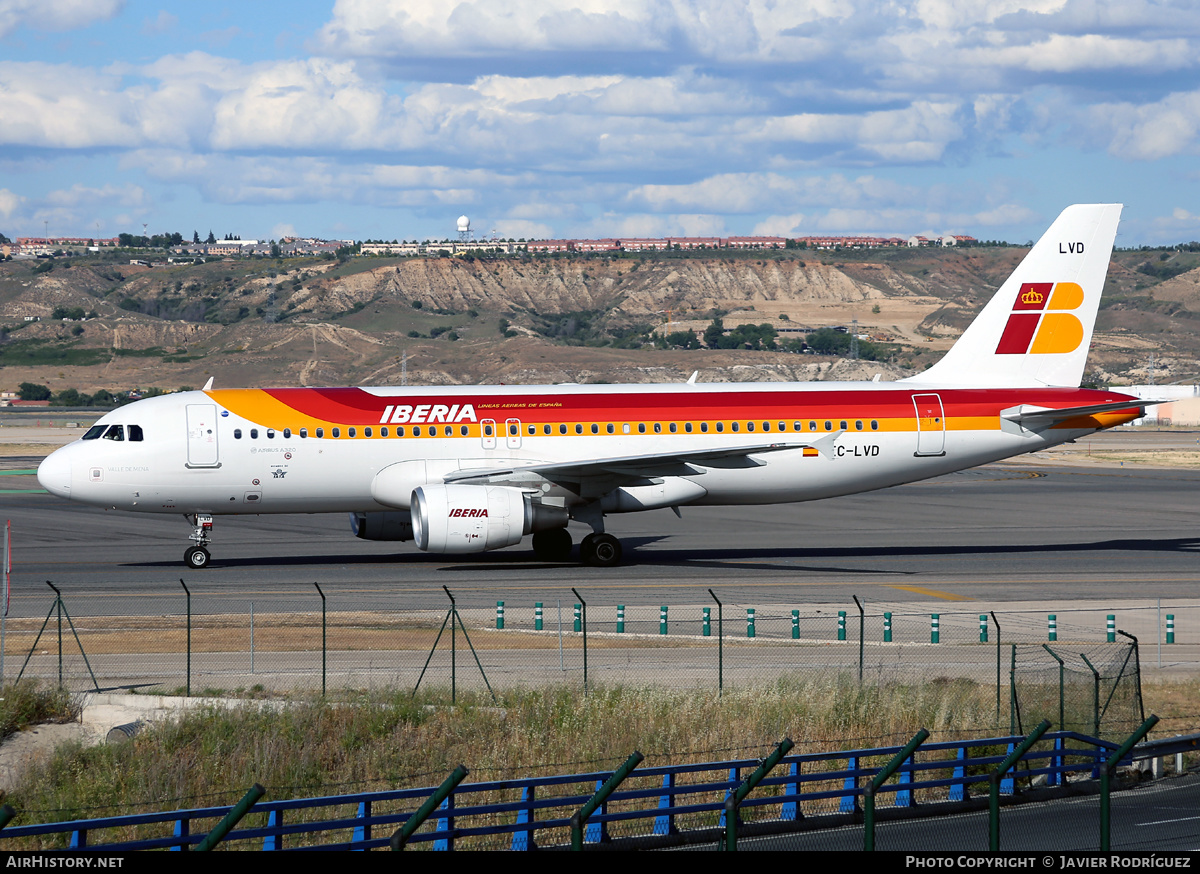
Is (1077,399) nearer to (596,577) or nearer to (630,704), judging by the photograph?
(596,577)

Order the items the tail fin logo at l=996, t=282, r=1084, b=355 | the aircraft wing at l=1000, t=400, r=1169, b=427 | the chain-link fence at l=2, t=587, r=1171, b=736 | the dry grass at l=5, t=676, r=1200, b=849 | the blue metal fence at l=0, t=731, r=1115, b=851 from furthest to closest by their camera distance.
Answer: the tail fin logo at l=996, t=282, r=1084, b=355, the aircraft wing at l=1000, t=400, r=1169, b=427, the chain-link fence at l=2, t=587, r=1171, b=736, the dry grass at l=5, t=676, r=1200, b=849, the blue metal fence at l=0, t=731, r=1115, b=851

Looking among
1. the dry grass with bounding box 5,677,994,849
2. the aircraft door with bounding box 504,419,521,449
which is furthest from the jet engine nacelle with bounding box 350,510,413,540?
the dry grass with bounding box 5,677,994,849

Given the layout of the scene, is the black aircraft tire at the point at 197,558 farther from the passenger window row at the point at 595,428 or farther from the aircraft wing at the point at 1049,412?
the aircraft wing at the point at 1049,412

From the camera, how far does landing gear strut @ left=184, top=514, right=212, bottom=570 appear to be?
36438 mm

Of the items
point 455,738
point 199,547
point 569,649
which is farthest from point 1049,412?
point 199,547

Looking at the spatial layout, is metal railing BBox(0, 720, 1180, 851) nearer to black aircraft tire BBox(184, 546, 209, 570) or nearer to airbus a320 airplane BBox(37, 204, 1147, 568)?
airbus a320 airplane BBox(37, 204, 1147, 568)

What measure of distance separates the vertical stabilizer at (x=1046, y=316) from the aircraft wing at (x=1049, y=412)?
4.63 feet

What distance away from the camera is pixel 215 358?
609ft

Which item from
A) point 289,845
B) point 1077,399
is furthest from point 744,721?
point 1077,399

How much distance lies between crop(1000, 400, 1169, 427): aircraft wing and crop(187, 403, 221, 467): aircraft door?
2201 centimetres

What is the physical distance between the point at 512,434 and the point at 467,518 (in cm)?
382

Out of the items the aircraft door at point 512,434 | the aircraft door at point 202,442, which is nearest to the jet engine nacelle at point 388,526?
the aircraft door at point 512,434

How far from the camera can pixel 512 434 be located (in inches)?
1451

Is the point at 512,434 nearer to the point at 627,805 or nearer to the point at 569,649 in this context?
the point at 569,649
